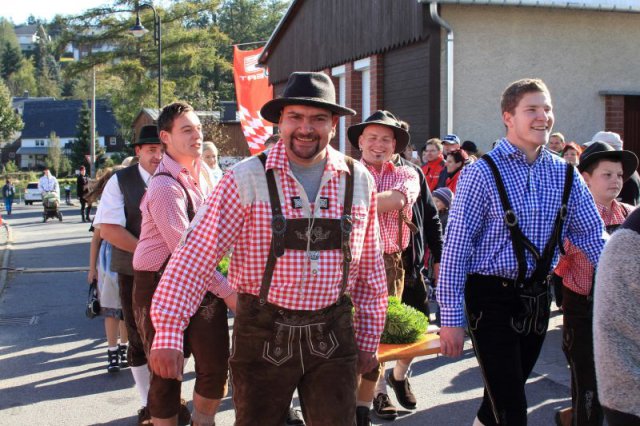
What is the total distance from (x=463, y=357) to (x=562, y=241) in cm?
389

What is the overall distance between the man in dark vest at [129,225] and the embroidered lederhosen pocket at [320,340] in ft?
7.88

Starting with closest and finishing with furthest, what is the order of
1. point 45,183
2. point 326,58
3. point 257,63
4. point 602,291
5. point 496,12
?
point 602,291
point 496,12
point 326,58
point 257,63
point 45,183

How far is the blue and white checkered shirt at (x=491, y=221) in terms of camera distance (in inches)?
156

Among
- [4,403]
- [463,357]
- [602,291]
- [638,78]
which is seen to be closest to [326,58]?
[638,78]

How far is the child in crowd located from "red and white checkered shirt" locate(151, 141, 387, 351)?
1.53 meters

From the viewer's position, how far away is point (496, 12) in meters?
13.5

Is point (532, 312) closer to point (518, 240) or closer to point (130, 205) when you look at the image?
point (518, 240)

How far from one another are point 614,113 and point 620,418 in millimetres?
12754

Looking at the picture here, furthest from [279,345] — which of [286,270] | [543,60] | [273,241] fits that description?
[543,60]

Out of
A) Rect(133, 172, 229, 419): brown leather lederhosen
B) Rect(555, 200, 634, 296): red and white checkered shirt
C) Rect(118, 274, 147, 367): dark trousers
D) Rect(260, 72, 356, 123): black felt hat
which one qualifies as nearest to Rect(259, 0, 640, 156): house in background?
Rect(118, 274, 147, 367): dark trousers

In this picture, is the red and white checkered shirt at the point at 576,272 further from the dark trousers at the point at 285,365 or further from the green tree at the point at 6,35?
the green tree at the point at 6,35

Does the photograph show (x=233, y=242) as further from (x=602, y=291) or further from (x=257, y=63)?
(x=257, y=63)

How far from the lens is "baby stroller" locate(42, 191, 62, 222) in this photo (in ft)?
100

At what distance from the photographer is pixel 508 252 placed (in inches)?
155
